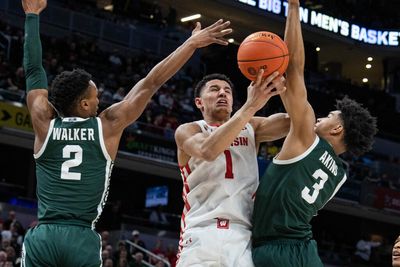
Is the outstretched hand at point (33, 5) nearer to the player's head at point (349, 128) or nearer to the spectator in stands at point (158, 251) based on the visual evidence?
the player's head at point (349, 128)

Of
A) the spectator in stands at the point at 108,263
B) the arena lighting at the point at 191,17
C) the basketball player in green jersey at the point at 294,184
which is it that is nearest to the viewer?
the basketball player in green jersey at the point at 294,184

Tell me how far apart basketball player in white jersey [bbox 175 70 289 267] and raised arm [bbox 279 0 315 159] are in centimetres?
18

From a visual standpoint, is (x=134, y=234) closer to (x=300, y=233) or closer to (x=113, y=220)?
(x=113, y=220)

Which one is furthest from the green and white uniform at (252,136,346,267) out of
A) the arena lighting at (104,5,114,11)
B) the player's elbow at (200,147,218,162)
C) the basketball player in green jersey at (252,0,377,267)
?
the arena lighting at (104,5,114,11)

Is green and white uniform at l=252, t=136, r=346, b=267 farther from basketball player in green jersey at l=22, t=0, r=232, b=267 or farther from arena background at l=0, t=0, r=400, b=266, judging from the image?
arena background at l=0, t=0, r=400, b=266

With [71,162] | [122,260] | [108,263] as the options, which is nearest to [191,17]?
[122,260]

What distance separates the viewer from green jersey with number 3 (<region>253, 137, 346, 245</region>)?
5664mm

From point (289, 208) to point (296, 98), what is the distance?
793 mm

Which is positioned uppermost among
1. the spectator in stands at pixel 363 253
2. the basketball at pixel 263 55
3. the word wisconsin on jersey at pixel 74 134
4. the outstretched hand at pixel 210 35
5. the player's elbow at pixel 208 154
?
the outstretched hand at pixel 210 35

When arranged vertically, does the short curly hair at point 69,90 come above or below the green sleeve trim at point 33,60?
below

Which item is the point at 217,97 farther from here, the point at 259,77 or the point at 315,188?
the point at 315,188

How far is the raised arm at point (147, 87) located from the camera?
5406 millimetres

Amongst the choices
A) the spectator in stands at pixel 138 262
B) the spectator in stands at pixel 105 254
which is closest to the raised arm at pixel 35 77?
the spectator in stands at pixel 105 254

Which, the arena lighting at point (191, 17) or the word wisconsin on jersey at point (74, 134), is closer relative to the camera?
the word wisconsin on jersey at point (74, 134)
